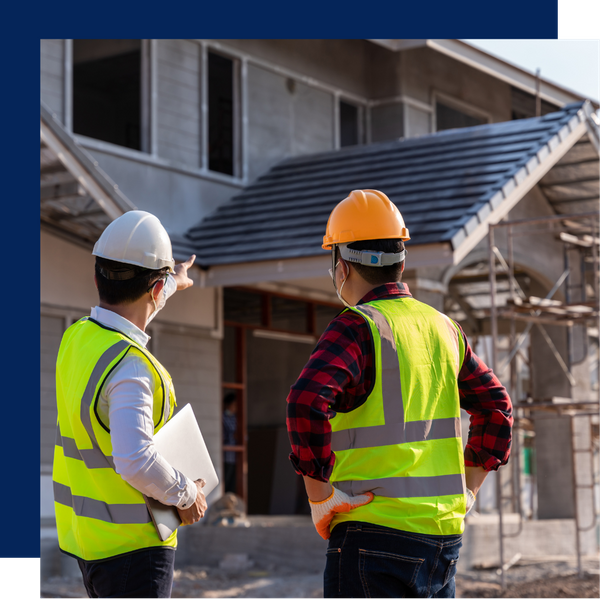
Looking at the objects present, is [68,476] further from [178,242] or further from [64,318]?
[178,242]

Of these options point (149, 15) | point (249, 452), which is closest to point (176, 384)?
point (149, 15)

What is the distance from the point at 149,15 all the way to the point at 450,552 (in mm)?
8855

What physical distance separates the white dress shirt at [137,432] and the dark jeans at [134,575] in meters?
0.19

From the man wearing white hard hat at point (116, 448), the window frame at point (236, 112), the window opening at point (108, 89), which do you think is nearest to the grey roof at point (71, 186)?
the window opening at point (108, 89)

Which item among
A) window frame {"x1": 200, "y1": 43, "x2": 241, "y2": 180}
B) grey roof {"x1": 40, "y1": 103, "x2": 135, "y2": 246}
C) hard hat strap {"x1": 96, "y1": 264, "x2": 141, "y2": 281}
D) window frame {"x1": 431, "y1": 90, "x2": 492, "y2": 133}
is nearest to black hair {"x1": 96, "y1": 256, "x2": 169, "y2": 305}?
hard hat strap {"x1": 96, "y1": 264, "x2": 141, "y2": 281}

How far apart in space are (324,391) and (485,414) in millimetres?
895

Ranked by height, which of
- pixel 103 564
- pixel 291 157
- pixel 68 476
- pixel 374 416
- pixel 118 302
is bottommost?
pixel 103 564

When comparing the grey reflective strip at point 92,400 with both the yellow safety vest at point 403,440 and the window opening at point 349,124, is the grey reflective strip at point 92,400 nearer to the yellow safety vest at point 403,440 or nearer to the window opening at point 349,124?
the yellow safety vest at point 403,440

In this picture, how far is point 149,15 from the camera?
10703 mm

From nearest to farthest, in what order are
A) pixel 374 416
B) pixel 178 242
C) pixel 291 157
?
1. pixel 374 416
2. pixel 178 242
3. pixel 291 157

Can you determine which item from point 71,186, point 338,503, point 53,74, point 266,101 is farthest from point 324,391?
point 266,101

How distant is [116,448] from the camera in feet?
10.0

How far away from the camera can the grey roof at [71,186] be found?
29.9 feet

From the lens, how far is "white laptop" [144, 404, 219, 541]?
319 centimetres
